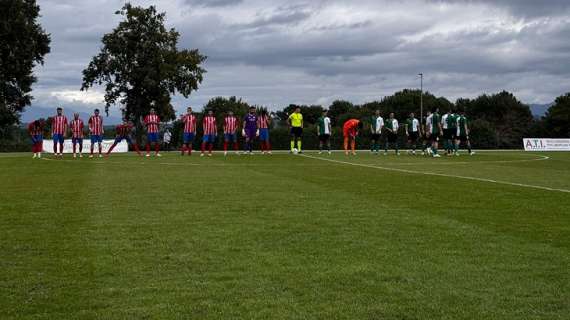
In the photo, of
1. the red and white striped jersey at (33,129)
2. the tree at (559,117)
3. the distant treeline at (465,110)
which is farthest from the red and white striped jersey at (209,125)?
the tree at (559,117)

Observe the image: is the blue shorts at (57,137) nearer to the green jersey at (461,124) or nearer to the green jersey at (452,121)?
the green jersey at (452,121)

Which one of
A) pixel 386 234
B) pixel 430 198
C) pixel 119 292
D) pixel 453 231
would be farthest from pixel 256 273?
pixel 430 198

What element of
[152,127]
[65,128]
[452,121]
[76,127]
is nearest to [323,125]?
[452,121]

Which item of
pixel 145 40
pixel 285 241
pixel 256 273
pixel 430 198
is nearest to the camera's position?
pixel 256 273

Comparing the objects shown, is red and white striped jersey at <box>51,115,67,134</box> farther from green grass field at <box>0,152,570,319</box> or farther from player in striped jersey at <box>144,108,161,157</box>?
green grass field at <box>0,152,570,319</box>

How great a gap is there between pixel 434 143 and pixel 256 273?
2823 centimetres

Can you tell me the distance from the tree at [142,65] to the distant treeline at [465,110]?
3.30 m

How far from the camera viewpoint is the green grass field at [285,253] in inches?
244

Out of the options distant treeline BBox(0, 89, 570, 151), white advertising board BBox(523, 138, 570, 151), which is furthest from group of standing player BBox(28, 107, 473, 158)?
distant treeline BBox(0, 89, 570, 151)

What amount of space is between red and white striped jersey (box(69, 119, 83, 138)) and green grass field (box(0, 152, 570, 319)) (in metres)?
18.7

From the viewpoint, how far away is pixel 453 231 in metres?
9.83

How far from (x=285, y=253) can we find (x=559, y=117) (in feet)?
276

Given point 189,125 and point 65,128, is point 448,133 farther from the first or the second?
point 65,128

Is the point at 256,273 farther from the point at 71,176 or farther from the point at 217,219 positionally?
the point at 71,176
